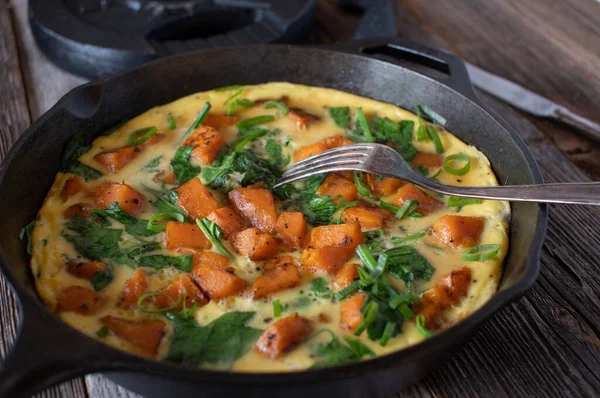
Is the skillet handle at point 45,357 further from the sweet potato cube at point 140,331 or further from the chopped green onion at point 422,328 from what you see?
the chopped green onion at point 422,328

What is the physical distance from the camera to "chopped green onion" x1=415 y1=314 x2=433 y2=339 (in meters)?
2.52

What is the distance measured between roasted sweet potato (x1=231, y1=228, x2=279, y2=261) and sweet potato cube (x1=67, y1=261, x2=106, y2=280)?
2.04 ft

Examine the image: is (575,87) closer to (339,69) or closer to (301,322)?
(339,69)

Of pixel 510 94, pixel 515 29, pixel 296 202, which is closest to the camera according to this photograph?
pixel 296 202

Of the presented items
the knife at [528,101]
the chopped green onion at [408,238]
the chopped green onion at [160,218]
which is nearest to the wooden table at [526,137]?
the knife at [528,101]

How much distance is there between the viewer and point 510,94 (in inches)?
176

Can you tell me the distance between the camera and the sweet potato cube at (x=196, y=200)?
3.20m

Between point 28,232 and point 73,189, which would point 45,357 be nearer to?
point 28,232

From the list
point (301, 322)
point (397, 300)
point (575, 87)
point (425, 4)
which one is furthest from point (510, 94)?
point (301, 322)

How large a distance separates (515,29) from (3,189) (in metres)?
4.25

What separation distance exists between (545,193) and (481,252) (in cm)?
44

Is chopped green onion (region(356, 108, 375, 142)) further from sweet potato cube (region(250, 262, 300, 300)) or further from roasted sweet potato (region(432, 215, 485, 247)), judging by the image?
sweet potato cube (region(250, 262, 300, 300))

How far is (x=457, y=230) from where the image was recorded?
3.02m

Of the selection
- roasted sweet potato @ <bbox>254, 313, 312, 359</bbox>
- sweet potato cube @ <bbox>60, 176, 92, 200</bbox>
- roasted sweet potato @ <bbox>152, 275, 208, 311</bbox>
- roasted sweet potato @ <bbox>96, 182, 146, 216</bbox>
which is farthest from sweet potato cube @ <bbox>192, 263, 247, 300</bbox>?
sweet potato cube @ <bbox>60, 176, 92, 200</bbox>
